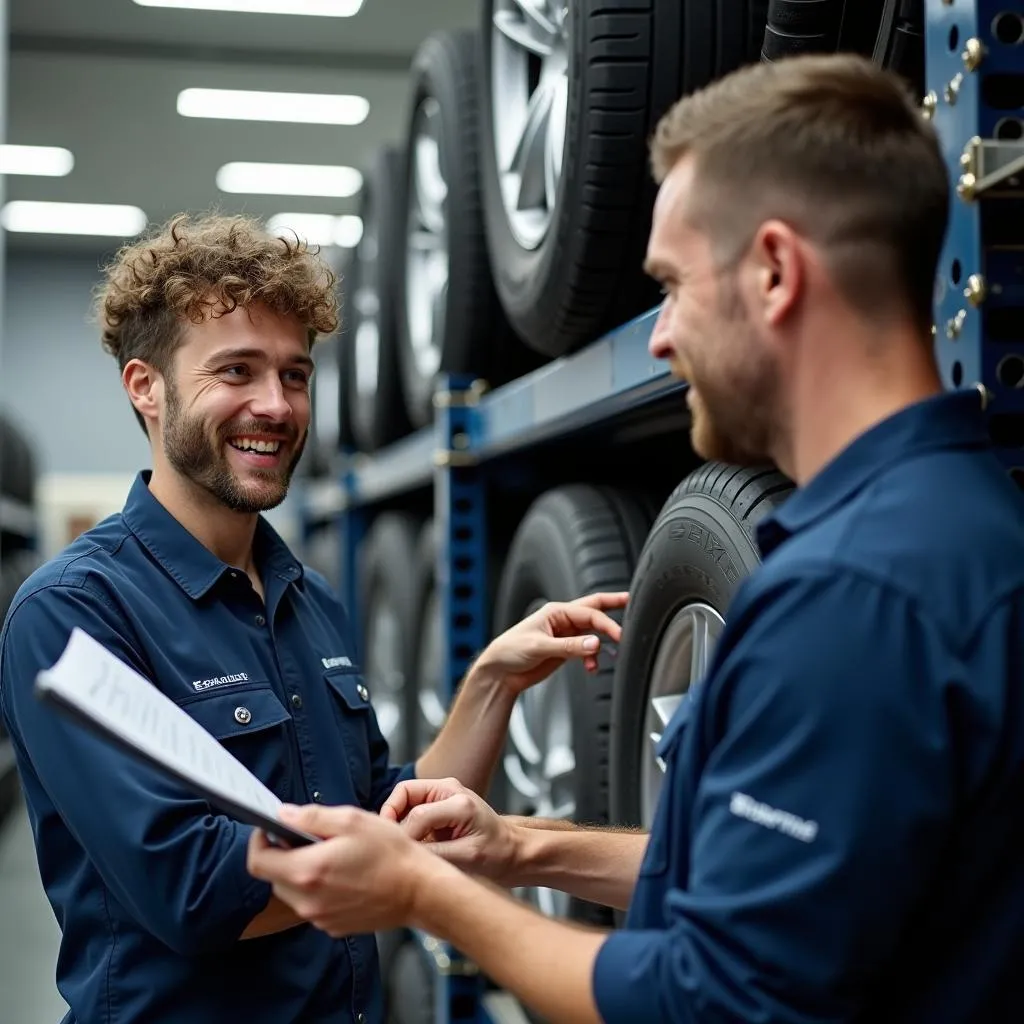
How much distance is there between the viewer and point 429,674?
363 centimetres

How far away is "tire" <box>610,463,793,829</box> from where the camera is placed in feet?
4.99

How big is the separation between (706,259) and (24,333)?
11377 mm

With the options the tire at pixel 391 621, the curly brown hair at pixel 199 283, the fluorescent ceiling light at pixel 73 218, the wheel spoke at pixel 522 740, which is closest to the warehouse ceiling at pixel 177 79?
the fluorescent ceiling light at pixel 73 218

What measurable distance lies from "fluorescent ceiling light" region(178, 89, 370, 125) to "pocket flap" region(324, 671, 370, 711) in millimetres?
5978

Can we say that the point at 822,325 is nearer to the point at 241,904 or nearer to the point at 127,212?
the point at 241,904

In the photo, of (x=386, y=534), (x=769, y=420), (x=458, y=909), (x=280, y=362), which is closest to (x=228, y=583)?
(x=280, y=362)

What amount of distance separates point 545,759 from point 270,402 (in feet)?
3.72

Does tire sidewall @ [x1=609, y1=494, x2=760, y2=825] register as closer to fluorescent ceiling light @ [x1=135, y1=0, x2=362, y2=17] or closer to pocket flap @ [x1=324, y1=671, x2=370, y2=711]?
pocket flap @ [x1=324, y1=671, x2=370, y2=711]

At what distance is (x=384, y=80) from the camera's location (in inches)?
275

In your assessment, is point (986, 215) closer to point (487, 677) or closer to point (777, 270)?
point (777, 270)

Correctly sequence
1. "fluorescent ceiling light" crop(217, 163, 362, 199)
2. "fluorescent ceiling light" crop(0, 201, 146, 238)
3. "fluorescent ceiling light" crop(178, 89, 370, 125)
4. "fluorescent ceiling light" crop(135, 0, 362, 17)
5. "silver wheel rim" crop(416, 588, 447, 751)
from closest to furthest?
"silver wheel rim" crop(416, 588, 447, 751)
"fluorescent ceiling light" crop(135, 0, 362, 17)
"fluorescent ceiling light" crop(178, 89, 370, 125)
"fluorescent ceiling light" crop(217, 163, 362, 199)
"fluorescent ceiling light" crop(0, 201, 146, 238)

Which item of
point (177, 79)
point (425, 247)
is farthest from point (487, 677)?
point (177, 79)

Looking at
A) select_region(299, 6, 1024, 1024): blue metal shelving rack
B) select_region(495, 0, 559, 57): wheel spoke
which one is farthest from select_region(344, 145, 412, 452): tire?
select_region(495, 0, 559, 57): wheel spoke

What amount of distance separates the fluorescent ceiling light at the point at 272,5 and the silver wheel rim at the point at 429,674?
11.2 feet
